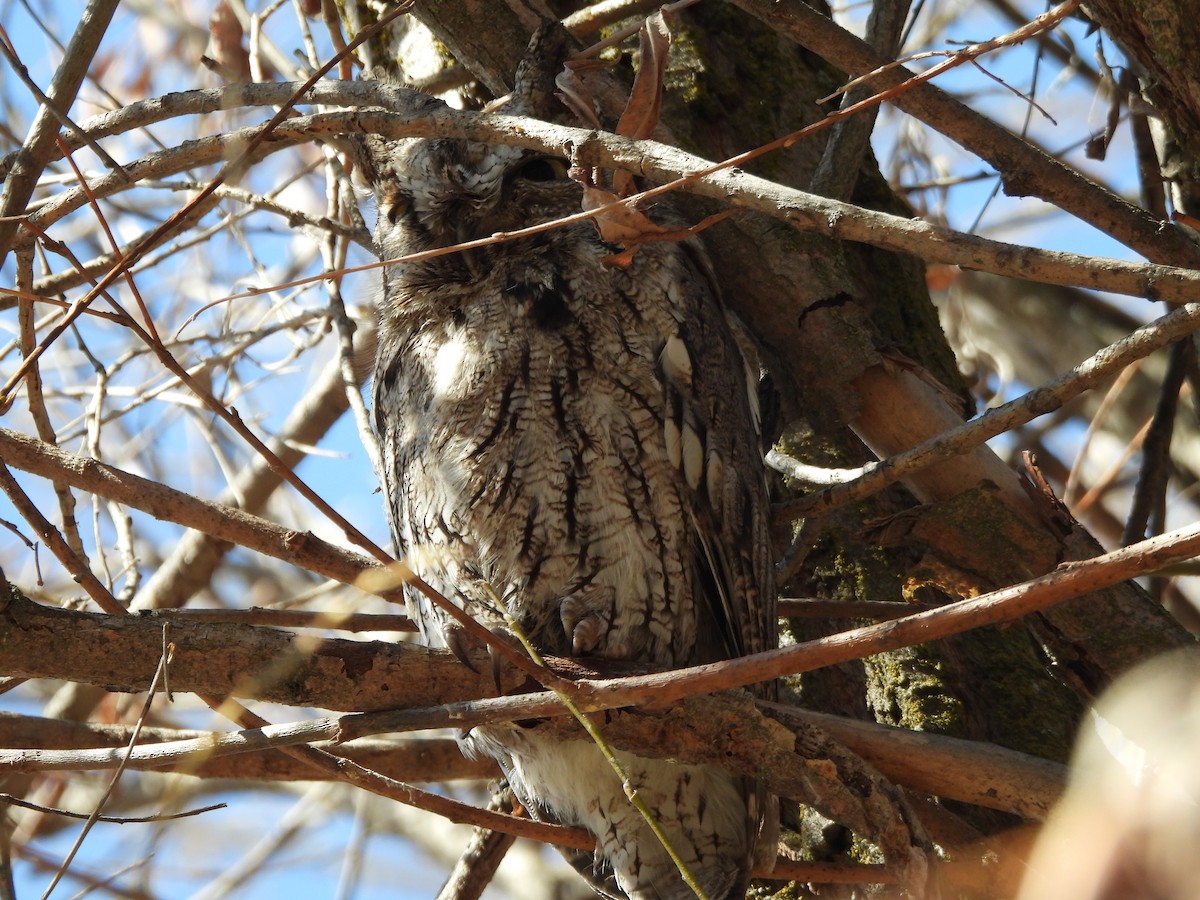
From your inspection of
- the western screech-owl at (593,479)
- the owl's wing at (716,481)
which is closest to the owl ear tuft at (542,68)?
the western screech-owl at (593,479)

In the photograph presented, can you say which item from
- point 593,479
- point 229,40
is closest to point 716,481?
point 593,479

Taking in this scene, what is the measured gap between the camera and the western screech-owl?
85.9 inches

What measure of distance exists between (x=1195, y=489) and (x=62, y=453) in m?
3.18

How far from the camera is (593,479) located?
217cm

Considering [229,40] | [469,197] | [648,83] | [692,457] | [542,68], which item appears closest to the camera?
[648,83]

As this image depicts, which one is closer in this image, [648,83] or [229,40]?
[648,83]

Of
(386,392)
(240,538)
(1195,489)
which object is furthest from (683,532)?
(1195,489)

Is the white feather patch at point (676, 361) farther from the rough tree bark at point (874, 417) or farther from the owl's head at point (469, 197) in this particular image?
the owl's head at point (469, 197)

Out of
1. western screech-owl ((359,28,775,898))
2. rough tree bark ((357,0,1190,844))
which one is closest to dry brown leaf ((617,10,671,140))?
rough tree bark ((357,0,1190,844))

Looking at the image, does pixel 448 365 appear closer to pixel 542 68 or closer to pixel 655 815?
pixel 542 68

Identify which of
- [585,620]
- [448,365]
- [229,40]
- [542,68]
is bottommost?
[585,620]

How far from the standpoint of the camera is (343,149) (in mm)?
2775

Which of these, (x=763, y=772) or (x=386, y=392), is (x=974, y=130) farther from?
(x=386, y=392)

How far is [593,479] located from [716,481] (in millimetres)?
230
